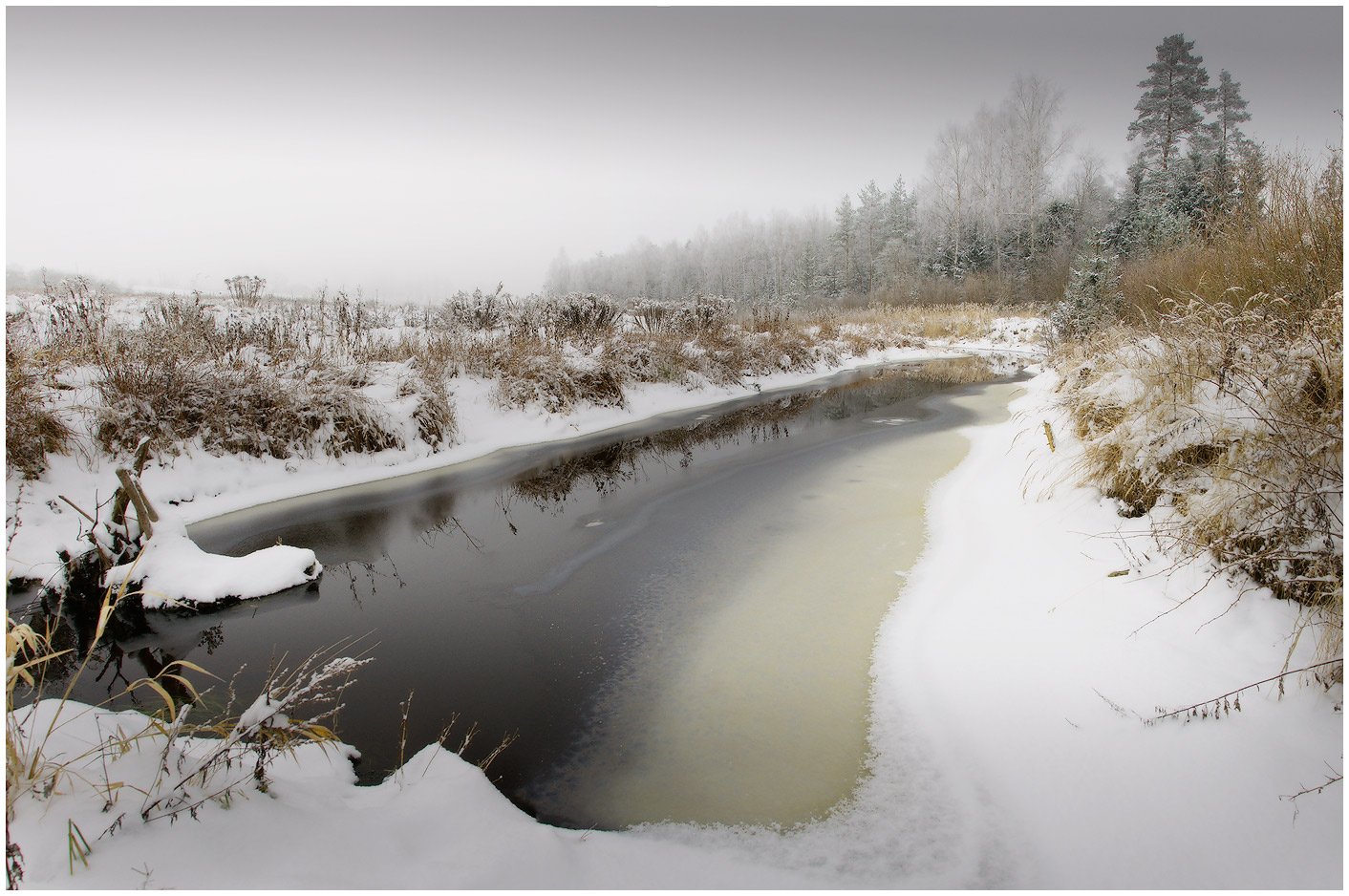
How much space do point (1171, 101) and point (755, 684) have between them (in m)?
38.6

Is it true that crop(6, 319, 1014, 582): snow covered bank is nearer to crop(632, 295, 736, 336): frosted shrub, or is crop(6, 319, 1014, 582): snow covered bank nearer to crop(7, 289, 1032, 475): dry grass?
crop(7, 289, 1032, 475): dry grass

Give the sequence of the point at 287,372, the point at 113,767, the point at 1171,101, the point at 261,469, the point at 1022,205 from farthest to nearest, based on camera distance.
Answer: the point at 1022,205
the point at 1171,101
the point at 287,372
the point at 261,469
the point at 113,767

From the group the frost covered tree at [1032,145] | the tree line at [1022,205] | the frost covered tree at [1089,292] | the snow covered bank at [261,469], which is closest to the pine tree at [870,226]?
the tree line at [1022,205]

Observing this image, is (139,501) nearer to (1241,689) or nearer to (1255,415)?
(1241,689)

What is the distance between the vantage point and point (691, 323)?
16219 millimetres

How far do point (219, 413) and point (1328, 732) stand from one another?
329 inches

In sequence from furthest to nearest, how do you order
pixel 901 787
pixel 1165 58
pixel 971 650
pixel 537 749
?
1. pixel 1165 58
2. pixel 971 650
3. pixel 537 749
4. pixel 901 787

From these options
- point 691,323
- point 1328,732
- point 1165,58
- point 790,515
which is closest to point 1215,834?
point 1328,732

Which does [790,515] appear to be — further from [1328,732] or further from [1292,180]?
[1292,180]

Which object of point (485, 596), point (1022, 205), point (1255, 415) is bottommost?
point (485, 596)

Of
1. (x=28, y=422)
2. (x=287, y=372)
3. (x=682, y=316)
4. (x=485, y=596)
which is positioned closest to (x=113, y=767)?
(x=485, y=596)

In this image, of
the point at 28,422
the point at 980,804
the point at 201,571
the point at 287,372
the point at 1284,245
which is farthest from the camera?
the point at 287,372

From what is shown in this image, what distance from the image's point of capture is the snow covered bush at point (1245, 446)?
2.40 meters

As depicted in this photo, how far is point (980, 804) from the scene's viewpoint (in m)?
2.16
